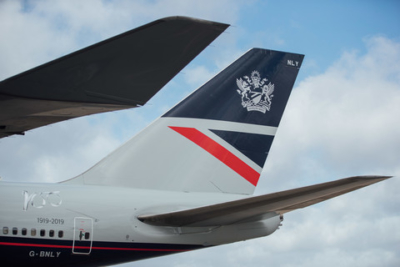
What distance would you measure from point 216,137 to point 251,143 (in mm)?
955

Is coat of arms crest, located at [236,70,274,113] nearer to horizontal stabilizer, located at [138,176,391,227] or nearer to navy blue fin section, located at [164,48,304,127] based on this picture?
navy blue fin section, located at [164,48,304,127]

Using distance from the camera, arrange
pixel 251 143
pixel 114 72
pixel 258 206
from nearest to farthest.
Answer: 1. pixel 114 72
2. pixel 258 206
3. pixel 251 143

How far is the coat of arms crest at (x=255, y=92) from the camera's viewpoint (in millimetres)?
14086

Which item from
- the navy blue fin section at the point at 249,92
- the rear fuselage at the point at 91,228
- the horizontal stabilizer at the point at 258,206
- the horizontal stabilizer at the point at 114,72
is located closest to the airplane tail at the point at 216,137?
the navy blue fin section at the point at 249,92

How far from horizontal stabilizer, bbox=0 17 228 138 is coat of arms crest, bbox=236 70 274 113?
702 centimetres

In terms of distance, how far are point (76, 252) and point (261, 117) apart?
5.81 m

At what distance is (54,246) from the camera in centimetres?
1105

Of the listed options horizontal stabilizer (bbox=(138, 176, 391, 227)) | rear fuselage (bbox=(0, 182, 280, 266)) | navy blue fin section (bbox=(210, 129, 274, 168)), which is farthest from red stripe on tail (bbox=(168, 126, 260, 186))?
horizontal stabilizer (bbox=(138, 176, 391, 227))

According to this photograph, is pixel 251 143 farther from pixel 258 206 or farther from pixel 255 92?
pixel 258 206

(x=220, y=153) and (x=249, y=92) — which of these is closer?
(x=220, y=153)

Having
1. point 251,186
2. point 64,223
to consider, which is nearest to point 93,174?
A: point 64,223

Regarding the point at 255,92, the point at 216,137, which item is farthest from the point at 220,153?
the point at 255,92

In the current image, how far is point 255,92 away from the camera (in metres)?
14.3

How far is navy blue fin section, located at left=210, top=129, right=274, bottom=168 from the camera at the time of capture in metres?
13.6
